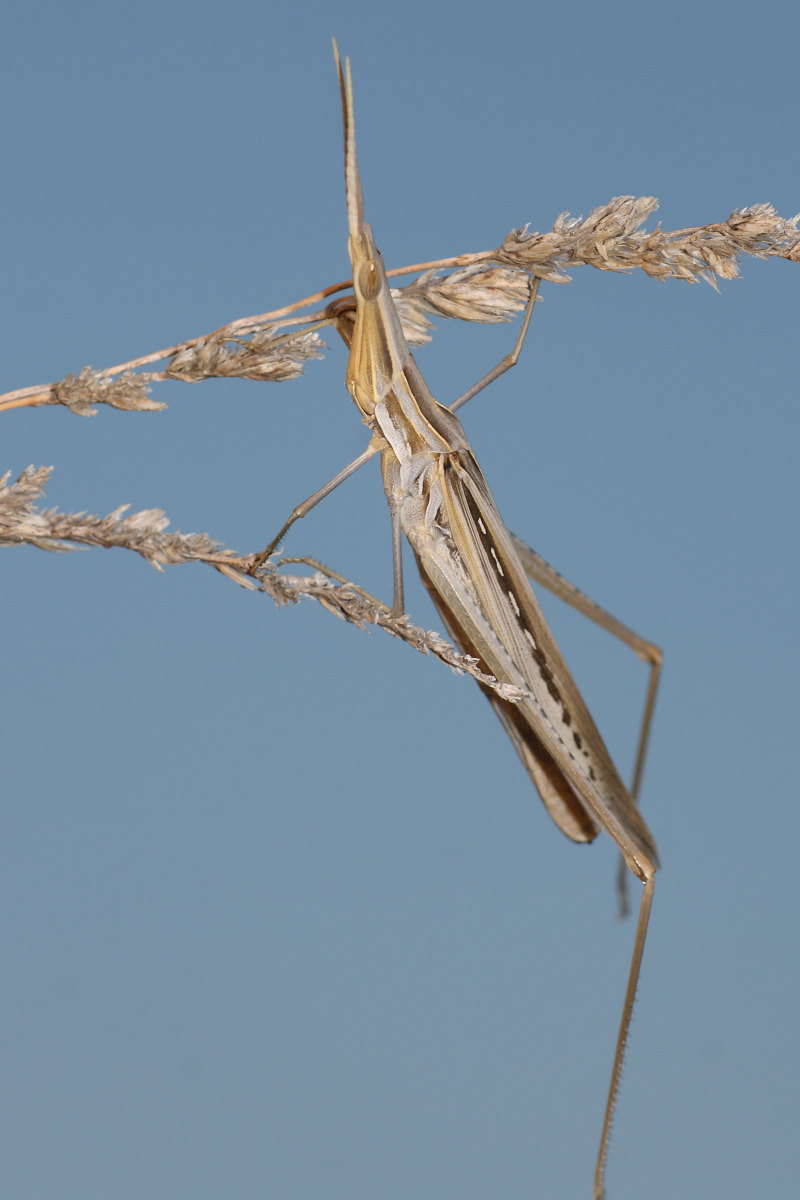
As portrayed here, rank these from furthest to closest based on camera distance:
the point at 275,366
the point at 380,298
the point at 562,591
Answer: the point at 562,591 → the point at 380,298 → the point at 275,366

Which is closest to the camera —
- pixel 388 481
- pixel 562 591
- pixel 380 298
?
pixel 380 298

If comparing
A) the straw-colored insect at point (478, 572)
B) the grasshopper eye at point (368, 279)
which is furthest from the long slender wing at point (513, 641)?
the grasshopper eye at point (368, 279)

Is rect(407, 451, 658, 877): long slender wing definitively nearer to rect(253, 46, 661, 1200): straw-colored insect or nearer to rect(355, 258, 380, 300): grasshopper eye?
rect(253, 46, 661, 1200): straw-colored insect

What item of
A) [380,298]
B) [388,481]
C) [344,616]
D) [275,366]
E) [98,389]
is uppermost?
[380,298]

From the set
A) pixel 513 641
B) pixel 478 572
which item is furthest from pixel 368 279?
pixel 513 641

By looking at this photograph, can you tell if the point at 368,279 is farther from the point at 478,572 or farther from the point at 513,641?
the point at 513,641

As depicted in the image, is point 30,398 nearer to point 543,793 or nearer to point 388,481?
point 388,481

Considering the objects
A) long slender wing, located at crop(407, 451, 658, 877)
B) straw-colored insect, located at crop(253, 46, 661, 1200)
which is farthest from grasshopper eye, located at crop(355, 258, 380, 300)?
long slender wing, located at crop(407, 451, 658, 877)

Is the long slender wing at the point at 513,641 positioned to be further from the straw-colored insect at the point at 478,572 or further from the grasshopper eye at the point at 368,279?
the grasshopper eye at the point at 368,279

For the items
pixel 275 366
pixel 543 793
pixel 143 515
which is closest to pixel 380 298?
pixel 275 366
